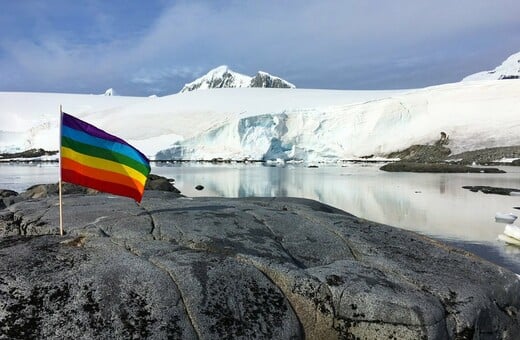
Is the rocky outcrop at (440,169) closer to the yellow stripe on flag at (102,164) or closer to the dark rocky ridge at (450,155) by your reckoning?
the dark rocky ridge at (450,155)

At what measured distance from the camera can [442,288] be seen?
505 cm

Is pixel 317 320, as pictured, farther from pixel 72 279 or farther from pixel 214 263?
pixel 72 279

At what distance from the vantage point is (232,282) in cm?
465

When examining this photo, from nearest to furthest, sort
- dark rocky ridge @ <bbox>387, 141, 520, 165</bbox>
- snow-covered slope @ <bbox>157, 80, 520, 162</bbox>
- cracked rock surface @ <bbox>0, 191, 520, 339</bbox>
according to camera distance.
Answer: cracked rock surface @ <bbox>0, 191, 520, 339</bbox> → dark rocky ridge @ <bbox>387, 141, 520, 165</bbox> → snow-covered slope @ <bbox>157, 80, 520, 162</bbox>

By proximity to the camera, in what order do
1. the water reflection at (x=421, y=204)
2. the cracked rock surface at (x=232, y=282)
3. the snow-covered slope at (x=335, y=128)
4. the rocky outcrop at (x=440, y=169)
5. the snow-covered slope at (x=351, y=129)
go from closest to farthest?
1. the cracked rock surface at (x=232, y=282)
2. the water reflection at (x=421, y=204)
3. the rocky outcrop at (x=440, y=169)
4. the snow-covered slope at (x=335, y=128)
5. the snow-covered slope at (x=351, y=129)

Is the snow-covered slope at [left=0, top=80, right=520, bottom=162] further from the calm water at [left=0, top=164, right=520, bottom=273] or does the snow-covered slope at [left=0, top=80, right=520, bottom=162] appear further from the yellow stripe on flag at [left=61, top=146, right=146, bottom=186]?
the yellow stripe on flag at [left=61, top=146, right=146, bottom=186]

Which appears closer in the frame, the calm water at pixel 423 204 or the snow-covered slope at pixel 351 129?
the calm water at pixel 423 204

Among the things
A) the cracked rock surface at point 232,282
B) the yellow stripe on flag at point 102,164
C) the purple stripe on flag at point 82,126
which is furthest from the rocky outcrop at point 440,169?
the purple stripe on flag at point 82,126

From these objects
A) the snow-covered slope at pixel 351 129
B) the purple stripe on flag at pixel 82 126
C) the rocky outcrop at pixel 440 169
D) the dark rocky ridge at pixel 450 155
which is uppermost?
the snow-covered slope at pixel 351 129

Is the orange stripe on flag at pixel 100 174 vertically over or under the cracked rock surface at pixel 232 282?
over

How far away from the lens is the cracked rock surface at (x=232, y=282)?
409 cm

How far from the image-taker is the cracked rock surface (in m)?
4.09

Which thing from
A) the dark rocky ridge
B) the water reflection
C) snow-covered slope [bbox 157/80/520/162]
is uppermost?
snow-covered slope [bbox 157/80/520/162]

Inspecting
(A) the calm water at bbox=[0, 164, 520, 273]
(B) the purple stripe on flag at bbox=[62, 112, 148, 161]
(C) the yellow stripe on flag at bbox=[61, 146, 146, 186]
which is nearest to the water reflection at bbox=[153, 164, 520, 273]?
(A) the calm water at bbox=[0, 164, 520, 273]
